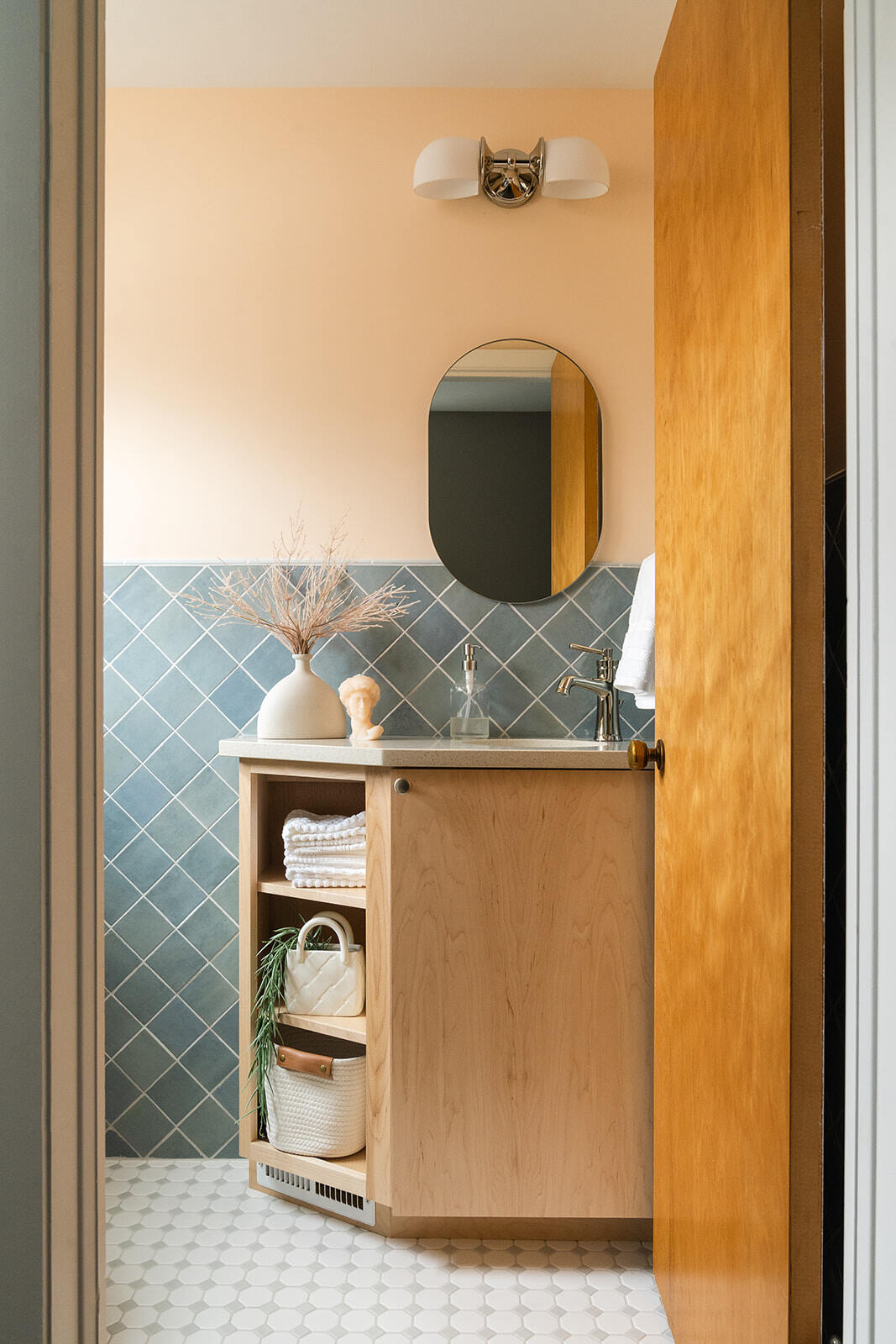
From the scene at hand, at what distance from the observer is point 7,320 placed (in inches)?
25.7

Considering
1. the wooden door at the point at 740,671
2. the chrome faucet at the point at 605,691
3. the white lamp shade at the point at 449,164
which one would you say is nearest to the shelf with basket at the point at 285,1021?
the chrome faucet at the point at 605,691

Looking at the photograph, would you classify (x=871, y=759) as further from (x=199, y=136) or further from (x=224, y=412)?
(x=199, y=136)

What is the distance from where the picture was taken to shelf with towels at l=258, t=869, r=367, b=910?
1.93 meters

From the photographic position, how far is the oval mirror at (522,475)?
2303 millimetres

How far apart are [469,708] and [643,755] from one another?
0.65m

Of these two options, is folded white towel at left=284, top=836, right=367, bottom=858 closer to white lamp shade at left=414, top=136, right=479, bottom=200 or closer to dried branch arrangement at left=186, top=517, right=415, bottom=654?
dried branch arrangement at left=186, top=517, right=415, bottom=654

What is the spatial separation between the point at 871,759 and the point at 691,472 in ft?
2.53

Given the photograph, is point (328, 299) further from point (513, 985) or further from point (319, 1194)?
point (319, 1194)

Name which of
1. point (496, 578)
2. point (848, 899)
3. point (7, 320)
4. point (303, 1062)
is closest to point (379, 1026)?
point (303, 1062)

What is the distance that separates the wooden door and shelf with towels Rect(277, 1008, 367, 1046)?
0.62m

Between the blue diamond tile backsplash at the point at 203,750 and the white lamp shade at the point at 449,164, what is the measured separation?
92cm

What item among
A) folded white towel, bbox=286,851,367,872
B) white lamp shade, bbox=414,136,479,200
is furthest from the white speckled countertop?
white lamp shade, bbox=414,136,479,200

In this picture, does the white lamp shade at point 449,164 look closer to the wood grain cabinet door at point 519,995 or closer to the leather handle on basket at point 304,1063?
the wood grain cabinet door at point 519,995

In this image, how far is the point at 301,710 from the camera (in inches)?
81.7
